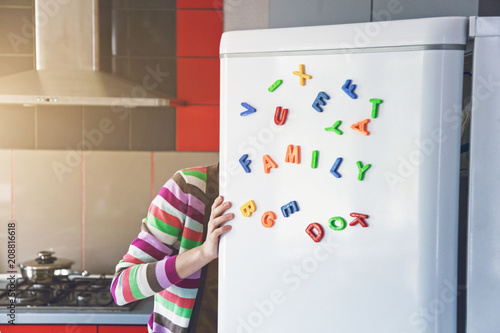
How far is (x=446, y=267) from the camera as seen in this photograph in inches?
36.4

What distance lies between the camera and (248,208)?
40.2 inches

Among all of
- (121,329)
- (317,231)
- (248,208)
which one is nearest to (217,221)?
(248,208)

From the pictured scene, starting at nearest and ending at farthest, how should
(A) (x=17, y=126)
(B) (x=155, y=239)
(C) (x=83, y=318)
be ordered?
(B) (x=155, y=239) → (C) (x=83, y=318) → (A) (x=17, y=126)

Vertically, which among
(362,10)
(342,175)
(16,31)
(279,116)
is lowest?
(342,175)

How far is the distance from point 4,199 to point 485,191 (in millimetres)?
2368

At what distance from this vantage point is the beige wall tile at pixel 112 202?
2.53 metres

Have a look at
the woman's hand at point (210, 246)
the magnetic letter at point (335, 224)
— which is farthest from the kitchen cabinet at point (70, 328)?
the magnetic letter at point (335, 224)

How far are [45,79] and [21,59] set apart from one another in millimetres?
581

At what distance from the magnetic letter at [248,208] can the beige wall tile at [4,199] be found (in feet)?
6.38

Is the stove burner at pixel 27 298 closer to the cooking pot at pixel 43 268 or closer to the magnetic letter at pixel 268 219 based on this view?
the cooking pot at pixel 43 268

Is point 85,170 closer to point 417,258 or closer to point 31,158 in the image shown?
point 31,158

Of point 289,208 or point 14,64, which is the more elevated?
point 14,64

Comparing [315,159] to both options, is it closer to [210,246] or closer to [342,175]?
[342,175]

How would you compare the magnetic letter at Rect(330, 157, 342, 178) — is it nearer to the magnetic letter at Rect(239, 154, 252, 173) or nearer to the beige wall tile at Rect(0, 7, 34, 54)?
the magnetic letter at Rect(239, 154, 252, 173)
